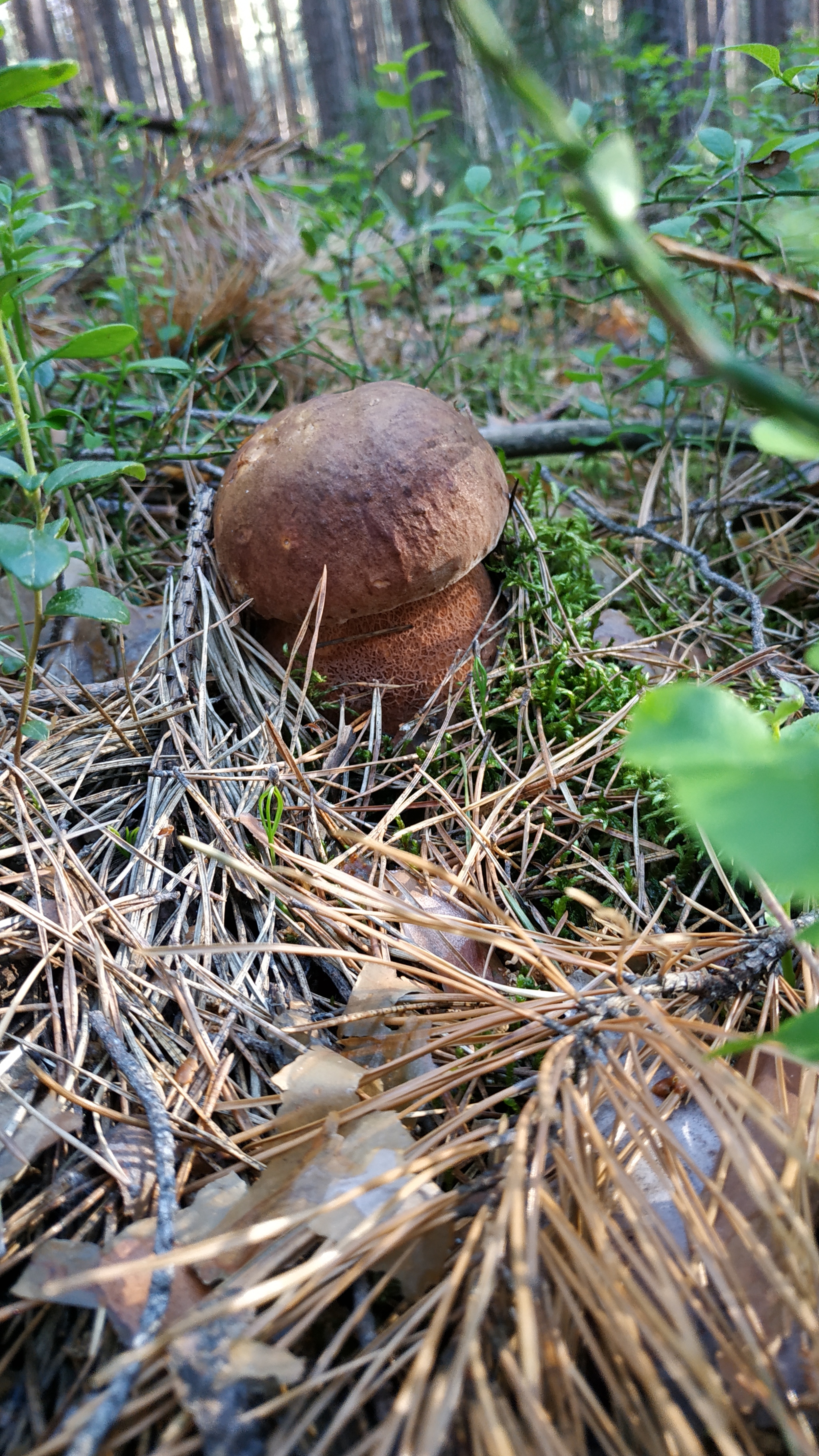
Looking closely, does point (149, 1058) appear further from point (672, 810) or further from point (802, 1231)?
point (672, 810)

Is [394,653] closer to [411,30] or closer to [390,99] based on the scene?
[390,99]

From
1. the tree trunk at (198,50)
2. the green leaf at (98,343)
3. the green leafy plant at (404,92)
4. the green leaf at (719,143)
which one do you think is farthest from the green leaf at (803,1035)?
the tree trunk at (198,50)

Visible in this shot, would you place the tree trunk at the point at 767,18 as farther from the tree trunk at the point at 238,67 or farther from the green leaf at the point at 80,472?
the green leaf at the point at 80,472

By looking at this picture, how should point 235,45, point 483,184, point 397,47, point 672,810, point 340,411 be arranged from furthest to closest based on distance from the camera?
point 397,47 → point 235,45 → point 483,184 → point 340,411 → point 672,810

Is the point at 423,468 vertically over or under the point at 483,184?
under

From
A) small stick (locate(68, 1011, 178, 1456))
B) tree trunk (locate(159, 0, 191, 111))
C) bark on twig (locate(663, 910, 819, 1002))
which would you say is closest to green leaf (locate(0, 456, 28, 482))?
small stick (locate(68, 1011, 178, 1456))

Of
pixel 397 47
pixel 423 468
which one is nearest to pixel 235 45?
pixel 397 47
